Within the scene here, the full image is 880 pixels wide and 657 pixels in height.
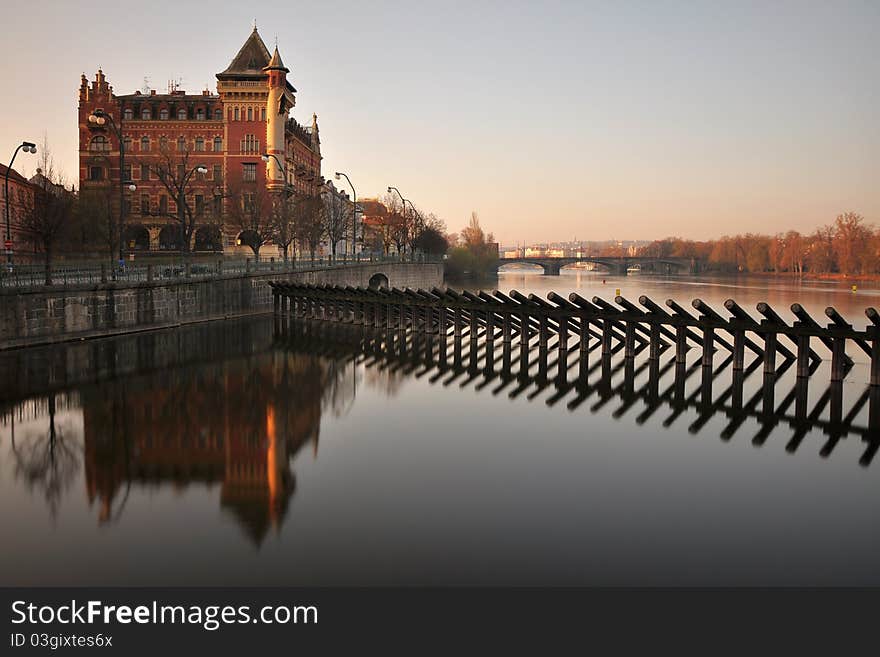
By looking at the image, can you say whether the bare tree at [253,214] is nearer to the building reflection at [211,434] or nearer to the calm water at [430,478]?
the building reflection at [211,434]

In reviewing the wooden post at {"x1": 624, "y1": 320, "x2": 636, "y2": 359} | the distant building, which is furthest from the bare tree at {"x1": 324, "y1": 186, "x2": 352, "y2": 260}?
the wooden post at {"x1": 624, "y1": 320, "x2": 636, "y2": 359}

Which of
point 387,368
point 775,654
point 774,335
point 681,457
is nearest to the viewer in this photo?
point 775,654

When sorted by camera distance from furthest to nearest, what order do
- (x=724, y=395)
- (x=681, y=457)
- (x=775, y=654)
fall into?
(x=724, y=395) → (x=681, y=457) → (x=775, y=654)

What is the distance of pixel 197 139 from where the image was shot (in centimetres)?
7844

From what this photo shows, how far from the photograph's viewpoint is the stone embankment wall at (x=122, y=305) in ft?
85.0

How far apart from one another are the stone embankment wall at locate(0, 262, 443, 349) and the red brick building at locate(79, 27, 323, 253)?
1233 inches

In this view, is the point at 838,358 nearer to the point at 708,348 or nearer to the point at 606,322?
the point at 708,348

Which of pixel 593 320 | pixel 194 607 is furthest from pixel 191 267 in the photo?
Answer: pixel 194 607

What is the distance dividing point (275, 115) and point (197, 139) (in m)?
8.49

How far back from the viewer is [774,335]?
70.6 feet

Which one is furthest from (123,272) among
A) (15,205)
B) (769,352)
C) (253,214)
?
(15,205)

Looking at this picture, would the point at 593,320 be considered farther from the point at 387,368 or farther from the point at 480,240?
the point at 480,240

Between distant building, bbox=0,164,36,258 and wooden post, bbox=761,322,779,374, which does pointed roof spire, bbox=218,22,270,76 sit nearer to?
distant building, bbox=0,164,36,258

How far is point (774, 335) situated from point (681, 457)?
916cm
